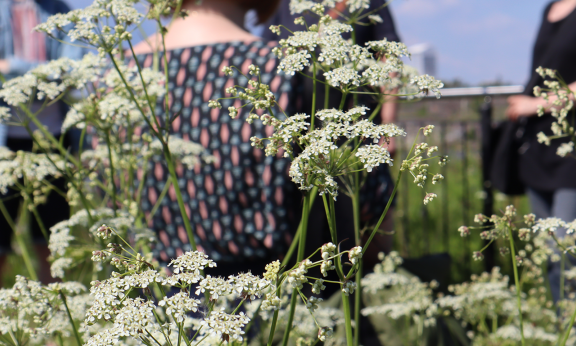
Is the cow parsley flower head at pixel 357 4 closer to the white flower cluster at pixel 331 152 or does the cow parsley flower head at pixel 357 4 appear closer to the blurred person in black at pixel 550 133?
the white flower cluster at pixel 331 152

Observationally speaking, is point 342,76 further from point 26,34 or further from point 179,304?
point 26,34

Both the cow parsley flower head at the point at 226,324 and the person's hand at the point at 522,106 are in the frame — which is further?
the person's hand at the point at 522,106

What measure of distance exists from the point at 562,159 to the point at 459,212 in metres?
2.98

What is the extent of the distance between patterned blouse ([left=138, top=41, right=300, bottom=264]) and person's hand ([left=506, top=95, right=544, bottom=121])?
1.29 m

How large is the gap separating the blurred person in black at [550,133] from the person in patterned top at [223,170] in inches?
48.8

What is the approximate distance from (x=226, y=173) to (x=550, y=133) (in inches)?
61.7

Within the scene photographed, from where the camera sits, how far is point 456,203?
17.9 feet

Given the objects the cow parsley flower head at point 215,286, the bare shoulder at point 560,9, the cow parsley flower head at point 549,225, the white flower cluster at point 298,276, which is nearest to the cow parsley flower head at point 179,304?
the cow parsley flower head at point 215,286

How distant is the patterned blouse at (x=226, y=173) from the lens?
1775 mm

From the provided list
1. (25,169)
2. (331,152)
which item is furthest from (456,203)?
(331,152)

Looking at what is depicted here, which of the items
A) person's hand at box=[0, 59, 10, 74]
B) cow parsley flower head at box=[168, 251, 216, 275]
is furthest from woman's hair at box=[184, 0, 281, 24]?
cow parsley flower head at box=[168, 251, 216, 275]

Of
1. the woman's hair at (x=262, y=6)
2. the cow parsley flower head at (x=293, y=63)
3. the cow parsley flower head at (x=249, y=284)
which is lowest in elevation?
the cow parsley flower head at (x=249, y=284)

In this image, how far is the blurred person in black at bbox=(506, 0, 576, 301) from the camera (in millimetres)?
2199

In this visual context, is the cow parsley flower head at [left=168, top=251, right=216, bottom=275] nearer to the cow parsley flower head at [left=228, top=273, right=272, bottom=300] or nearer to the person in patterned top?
the cow parsley flower head at [left=228, top=273, right=272, bottom=300]
